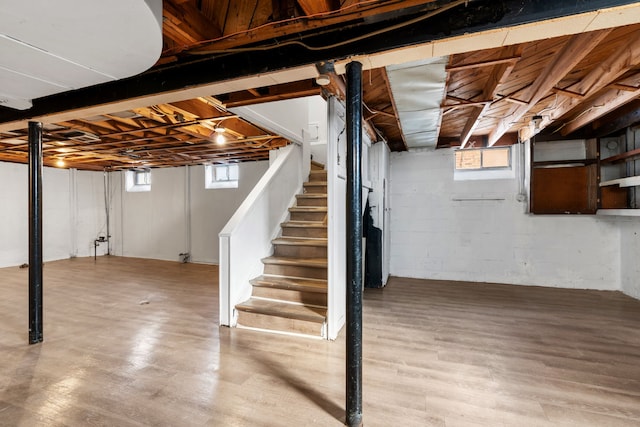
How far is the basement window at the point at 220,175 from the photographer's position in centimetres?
696

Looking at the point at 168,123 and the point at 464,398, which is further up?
the point at 168,123

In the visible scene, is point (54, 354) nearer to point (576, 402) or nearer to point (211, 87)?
point (211, 87)

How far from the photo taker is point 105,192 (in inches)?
321

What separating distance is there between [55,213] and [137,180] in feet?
6.24

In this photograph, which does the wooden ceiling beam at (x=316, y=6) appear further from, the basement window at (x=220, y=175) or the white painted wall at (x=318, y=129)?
the basement window at (x=220, y=175)

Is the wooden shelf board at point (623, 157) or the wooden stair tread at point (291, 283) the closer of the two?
the wooden stair tread at point (291, 283)

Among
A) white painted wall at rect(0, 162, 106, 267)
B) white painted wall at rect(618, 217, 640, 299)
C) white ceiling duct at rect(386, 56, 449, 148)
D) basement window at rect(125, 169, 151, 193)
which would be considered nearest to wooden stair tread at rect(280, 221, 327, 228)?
white ceiling duct at rect(386, 56, 449, 148)

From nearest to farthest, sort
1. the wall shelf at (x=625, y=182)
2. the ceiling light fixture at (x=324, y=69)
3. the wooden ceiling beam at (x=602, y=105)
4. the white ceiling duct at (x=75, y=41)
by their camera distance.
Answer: the white ceiling duct at (x=75, y=41)
the ceiling light fixture at (x=324, y=69)
the wooden ceiling beam at (x=602, y=105)
the wall shelf at (x=625, y=182)

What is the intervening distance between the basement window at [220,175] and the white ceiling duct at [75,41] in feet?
15.5

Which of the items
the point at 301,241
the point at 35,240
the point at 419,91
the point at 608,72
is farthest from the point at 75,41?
the point at 608,72

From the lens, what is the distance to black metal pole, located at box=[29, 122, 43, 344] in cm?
275

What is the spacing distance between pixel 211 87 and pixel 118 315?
9.44ft

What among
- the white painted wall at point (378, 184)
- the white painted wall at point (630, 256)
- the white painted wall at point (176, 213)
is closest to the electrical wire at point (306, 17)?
the white painted wall at point (378, 184)

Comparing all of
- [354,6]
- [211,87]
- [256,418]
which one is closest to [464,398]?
[256,418]
